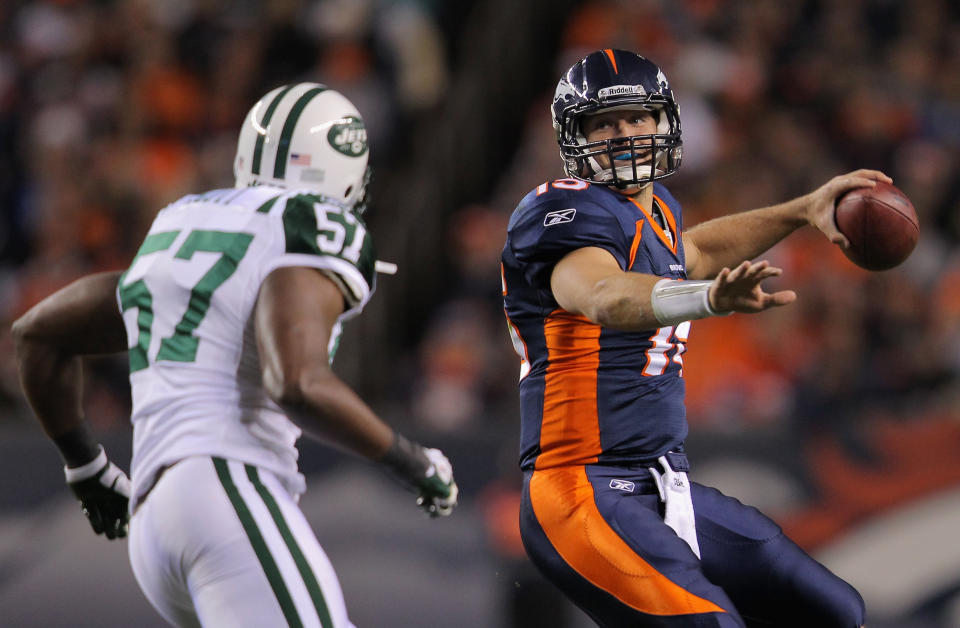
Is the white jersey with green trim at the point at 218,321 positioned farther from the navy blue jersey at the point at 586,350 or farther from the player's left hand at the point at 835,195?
the player's left hand at the point at 835,195

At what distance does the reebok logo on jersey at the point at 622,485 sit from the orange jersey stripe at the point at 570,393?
9cm

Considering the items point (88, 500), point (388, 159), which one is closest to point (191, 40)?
point (388, 159)

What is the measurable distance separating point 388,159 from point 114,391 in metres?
2.71

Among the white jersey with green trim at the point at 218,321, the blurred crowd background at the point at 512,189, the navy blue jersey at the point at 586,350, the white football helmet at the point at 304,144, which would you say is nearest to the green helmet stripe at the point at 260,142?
the white football helmet at the point at 304,144

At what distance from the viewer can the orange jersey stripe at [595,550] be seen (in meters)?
3.19

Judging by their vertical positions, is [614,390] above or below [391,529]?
above

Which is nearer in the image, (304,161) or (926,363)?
(304,161)

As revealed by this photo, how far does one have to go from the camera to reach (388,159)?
9281 mm

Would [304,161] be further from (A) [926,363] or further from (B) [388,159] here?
(B) [388,159]

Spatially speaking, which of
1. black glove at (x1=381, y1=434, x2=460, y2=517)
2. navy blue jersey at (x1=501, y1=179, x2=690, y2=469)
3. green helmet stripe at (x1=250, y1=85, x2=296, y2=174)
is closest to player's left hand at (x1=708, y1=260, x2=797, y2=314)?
navy blue jersey at (x1=501, y1=179, x2=690, y2=469)

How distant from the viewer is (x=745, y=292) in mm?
2838

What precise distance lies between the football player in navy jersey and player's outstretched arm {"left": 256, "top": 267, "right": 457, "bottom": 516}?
0.58 m

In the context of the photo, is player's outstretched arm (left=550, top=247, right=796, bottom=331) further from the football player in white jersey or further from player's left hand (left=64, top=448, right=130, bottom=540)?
player's left hand (left=64, top=448, right=130, bottom=540)

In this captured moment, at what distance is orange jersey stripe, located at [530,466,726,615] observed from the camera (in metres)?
3.19
